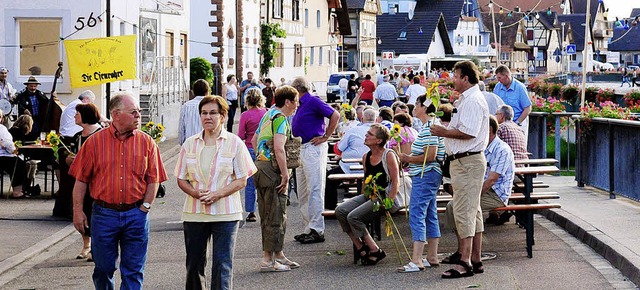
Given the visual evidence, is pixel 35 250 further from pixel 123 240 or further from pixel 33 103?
pixel 33 103

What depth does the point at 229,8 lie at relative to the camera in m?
54.9

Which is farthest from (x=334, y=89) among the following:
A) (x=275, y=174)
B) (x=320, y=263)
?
(x=275, y=174)

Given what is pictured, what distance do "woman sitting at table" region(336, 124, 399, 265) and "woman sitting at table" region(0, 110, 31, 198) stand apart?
26.4 ft

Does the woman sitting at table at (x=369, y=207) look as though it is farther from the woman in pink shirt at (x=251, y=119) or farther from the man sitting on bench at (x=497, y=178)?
the woman in pink shirt at (x=251, y=119)

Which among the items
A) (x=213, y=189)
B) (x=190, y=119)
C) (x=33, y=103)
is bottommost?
(x=213, y=189)

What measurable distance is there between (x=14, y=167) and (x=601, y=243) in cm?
964

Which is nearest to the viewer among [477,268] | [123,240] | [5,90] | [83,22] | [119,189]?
[119,189]

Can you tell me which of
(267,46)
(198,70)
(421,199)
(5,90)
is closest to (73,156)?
(421,199)

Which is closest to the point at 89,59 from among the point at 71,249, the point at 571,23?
the point at 71,249

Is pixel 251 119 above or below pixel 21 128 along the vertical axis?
above

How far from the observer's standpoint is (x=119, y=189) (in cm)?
862

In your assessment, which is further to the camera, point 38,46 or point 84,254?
point 38,46

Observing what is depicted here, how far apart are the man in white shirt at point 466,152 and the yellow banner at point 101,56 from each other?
12.8 meters

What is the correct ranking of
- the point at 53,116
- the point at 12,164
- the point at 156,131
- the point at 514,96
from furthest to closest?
the point at 53,116
the point at 12,164
the point at 514,96
the point at 156,131
